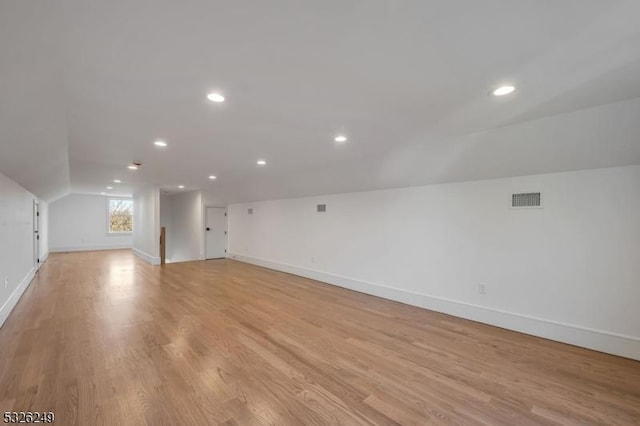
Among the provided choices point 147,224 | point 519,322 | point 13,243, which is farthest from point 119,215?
point 519,322

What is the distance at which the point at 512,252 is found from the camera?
3451 mm

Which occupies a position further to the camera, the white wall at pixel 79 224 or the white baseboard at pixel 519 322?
the white wall at pixel 79 224

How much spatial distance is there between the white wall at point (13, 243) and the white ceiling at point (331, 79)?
2.26 feet

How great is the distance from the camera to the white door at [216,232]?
8.93 metres

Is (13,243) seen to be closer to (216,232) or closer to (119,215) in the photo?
(216,232)

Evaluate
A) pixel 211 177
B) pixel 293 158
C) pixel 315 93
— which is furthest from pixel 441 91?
pixel 211 177

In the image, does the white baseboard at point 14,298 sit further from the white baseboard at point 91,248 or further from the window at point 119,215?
the window at point 119,215

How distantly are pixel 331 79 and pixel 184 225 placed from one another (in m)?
9.86

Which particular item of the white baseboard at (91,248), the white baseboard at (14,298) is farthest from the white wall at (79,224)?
the white baseboard at (14,298)

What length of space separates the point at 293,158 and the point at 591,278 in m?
3.95

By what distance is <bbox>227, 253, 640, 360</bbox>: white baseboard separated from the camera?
2.78 meters

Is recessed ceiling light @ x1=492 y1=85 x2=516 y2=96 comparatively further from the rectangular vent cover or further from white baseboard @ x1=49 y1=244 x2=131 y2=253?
white baseboard @ x1=49 y1=244 x2=131 y2=253

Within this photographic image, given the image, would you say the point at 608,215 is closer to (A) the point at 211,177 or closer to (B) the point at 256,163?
(B) the point at 256,163

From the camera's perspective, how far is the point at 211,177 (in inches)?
236
